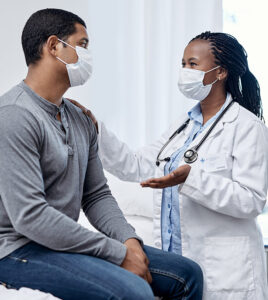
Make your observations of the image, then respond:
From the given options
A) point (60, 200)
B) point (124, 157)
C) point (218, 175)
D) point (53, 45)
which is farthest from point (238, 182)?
point (53, 45)

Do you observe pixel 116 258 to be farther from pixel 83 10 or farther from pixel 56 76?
pixel 83 10

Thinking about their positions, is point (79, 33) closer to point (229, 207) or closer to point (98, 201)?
point (98, 201)

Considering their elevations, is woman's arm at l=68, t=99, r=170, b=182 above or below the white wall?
below

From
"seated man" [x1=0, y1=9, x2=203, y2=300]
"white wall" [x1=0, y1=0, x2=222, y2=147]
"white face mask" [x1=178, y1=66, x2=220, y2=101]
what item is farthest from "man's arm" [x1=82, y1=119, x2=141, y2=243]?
"white wall" [x1=0, y1=0, x2=222, y2=147]

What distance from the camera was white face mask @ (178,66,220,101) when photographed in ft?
6.46

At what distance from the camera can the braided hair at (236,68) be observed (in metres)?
1.99

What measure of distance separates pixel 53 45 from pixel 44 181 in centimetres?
41

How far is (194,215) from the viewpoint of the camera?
6.17 feet

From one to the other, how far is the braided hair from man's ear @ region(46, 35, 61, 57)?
0.72m

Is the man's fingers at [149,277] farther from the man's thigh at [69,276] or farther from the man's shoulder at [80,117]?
the man's shoulder at [80,117]

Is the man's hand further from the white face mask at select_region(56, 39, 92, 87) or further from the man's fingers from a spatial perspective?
the white face mask at select_region(56, 39, 92, 87)

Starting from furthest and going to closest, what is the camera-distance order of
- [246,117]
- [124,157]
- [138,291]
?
[124,157] → [246,117] → [138,291]

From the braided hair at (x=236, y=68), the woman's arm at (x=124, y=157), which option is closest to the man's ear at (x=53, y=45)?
the woman's arm at (x=124, y=157)

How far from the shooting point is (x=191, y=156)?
1863mm
